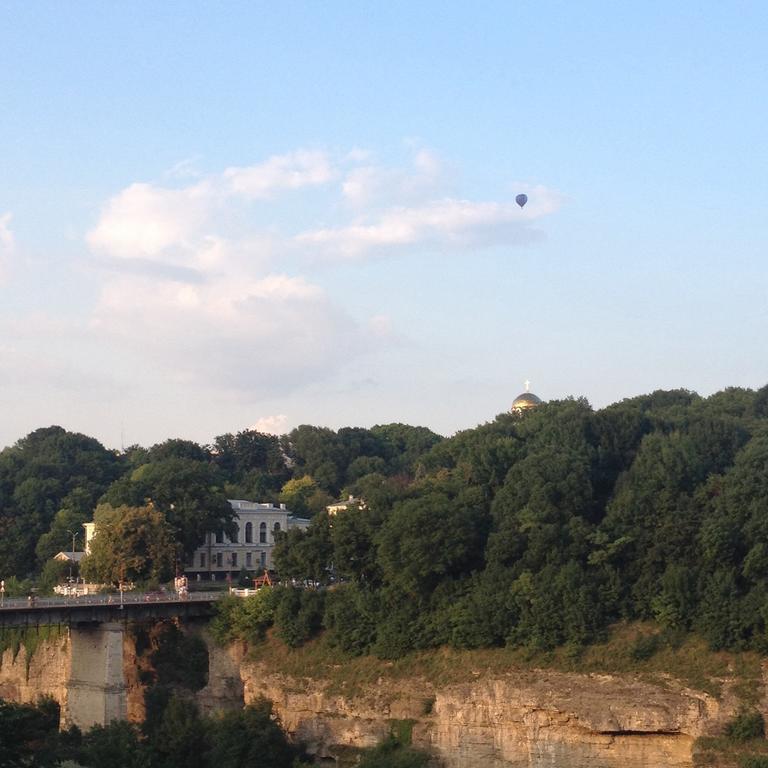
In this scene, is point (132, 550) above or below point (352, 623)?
above

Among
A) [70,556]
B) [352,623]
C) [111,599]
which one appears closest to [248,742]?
[352,623]

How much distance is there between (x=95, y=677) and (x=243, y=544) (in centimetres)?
3032

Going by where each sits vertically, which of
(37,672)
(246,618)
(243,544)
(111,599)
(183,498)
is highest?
(183,498)

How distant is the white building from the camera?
92.1 m

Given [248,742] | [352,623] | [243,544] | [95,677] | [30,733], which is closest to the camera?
[248,742]

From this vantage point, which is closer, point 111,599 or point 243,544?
point 111,599

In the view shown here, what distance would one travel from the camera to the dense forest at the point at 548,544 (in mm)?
59562

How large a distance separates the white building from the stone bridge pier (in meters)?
21.6

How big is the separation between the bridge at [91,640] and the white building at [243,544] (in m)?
20.9

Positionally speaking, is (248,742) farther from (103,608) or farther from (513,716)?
(103,608)

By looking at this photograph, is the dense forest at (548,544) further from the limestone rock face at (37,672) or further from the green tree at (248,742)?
the limestone rock face at (37,672)

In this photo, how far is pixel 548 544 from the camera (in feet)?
204

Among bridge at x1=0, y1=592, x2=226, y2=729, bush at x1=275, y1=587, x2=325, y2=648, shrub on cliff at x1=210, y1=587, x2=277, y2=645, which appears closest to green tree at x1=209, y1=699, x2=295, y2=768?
bush at x1=275, y1=587, x2=325, y2=648

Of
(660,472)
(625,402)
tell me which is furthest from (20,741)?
(625,402)
